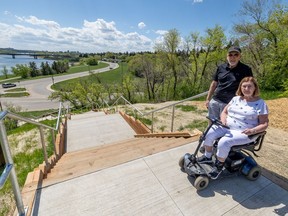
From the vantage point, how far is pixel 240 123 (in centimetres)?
234

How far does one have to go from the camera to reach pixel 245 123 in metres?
2.30

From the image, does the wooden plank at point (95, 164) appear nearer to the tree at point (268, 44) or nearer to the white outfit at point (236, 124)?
the white outfit at point (236, 124)

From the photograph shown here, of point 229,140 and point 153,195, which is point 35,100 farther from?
point 229,140

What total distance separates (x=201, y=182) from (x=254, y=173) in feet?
2.50

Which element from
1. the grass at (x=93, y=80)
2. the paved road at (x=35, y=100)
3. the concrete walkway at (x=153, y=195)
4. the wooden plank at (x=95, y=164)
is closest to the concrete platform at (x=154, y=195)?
the concrete walkway at (x=153, y=195)

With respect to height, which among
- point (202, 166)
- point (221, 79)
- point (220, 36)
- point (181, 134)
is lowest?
point (181, 134)

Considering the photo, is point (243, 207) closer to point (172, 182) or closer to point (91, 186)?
point (172, 182)

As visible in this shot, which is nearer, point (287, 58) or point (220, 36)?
point (287, 58)

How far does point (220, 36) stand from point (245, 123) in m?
16.7

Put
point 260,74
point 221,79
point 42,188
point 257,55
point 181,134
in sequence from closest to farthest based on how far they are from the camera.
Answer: point 42,188
point 221,79
point 181,134
point 260,74
point 257,55

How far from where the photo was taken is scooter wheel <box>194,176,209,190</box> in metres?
2.24

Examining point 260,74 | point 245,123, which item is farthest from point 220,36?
point 245,123

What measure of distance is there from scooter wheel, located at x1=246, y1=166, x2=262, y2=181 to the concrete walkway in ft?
0.19

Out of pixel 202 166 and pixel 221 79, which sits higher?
pixel 221 79
